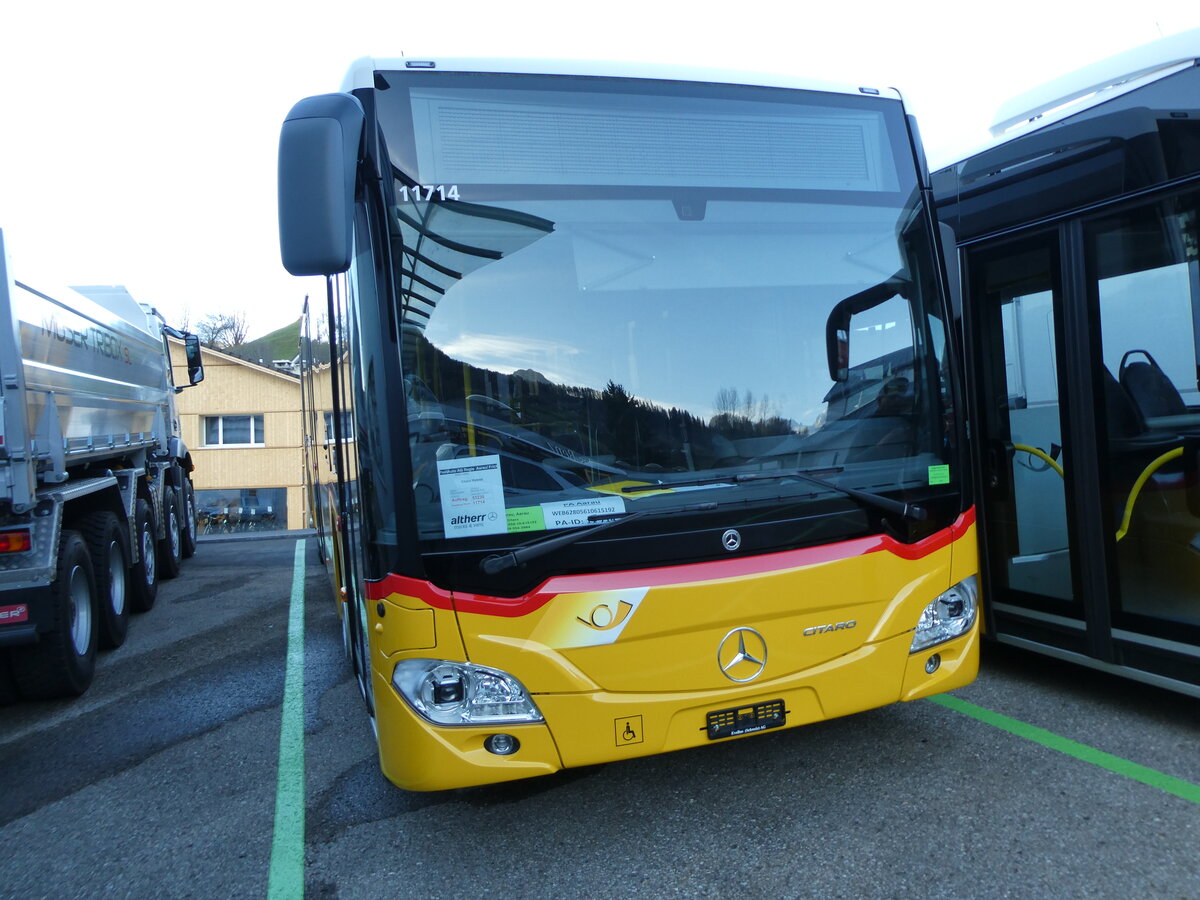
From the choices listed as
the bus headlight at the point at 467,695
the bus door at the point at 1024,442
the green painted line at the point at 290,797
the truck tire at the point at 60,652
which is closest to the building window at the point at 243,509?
the truck tire at the point at 60,652

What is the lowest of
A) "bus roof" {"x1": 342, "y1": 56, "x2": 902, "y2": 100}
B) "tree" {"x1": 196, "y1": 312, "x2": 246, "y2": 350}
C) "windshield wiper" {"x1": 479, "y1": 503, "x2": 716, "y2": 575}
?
"windshield wiper" {"x1": 479, "y1": 503, "x2": 716, "y2": 575}

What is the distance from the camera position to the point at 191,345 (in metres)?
11.6

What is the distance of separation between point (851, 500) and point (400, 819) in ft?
6.99

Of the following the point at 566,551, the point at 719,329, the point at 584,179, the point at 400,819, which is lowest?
the point at 400,819

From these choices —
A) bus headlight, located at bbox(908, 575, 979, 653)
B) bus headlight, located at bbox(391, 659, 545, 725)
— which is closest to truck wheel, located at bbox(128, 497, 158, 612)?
bus headlight, located at bbox(391, 659, 545, 725)

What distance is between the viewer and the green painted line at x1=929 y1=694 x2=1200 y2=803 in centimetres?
330

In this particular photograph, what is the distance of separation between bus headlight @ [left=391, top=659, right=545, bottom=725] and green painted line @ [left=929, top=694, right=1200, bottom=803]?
7.65 feet

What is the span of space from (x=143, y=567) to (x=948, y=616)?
7265 mm

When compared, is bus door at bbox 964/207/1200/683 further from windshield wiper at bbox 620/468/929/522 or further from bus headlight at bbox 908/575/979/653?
windshield wiper at bbox 620/468/929/522

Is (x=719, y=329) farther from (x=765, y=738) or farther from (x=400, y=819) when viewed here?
(x=400, y=819)

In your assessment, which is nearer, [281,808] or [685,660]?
[685,660]

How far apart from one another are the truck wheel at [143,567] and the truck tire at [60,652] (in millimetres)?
2154

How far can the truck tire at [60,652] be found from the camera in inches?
205

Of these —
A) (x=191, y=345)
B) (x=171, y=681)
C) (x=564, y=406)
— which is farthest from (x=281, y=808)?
(x=191, y=345)
